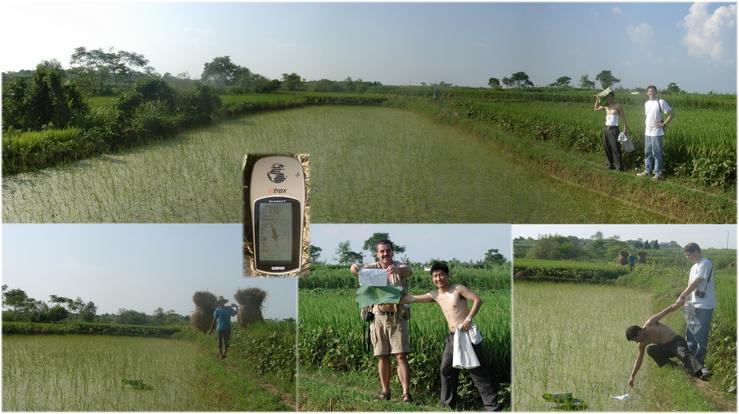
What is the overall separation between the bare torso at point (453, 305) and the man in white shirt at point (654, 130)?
11.1 ft

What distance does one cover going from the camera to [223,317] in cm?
730

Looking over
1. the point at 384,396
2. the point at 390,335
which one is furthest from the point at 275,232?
the point at 384,396

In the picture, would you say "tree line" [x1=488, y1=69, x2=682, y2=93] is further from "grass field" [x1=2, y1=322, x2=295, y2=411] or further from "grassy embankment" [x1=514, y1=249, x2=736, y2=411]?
"grass field" [x1=2, y1=322, x2=295, y2=411]

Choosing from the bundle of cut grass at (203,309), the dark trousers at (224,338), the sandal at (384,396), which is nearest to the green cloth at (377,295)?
the sandal at (384,396)

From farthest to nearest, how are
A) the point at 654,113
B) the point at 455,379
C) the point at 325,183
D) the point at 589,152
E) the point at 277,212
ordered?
1. the point at 589,152
2. the point at 654,113
3. the point at 325,183
4. the point at 277,212
5. the point at 455,379

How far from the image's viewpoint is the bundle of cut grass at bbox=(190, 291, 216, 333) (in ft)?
24.1

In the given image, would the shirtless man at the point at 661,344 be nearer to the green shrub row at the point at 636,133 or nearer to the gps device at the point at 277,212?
the green shrub row at the point at 636,133

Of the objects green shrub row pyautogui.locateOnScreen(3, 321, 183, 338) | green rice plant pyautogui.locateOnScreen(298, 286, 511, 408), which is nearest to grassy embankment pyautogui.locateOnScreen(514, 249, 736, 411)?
green rice plant pyautogui.locateOnScreen(298, 286, 511, 408)

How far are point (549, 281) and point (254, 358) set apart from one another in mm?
2773

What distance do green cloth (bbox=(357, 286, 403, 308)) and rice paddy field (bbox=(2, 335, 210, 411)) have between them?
1735 millimetres

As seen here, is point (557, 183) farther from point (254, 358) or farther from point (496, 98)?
point (254, 358)

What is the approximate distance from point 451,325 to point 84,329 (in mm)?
3503

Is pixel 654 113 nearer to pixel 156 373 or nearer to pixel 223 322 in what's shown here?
pixel 223 322

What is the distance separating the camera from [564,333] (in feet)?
23.5
